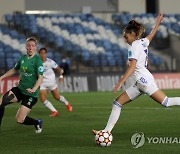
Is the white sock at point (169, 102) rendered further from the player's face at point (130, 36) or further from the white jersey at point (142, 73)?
the player's face at point (130, 36)

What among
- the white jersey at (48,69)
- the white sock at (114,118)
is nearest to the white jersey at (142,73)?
the white sock at (114,118)

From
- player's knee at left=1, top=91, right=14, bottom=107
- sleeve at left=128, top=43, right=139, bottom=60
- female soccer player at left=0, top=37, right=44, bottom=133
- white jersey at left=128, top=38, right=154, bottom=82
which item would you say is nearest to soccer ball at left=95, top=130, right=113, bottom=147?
white jersey at left=128, top=38, right=154, bottom=82

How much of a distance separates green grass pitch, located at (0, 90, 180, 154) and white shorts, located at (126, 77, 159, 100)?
0.89 meters

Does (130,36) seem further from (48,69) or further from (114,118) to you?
(48,69)

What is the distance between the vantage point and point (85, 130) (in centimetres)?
1430

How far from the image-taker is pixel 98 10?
143ft

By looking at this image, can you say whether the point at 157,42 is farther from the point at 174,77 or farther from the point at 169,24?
the point at 174,77

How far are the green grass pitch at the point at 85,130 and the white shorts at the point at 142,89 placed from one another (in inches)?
35.0

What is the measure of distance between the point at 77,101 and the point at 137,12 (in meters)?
19.3

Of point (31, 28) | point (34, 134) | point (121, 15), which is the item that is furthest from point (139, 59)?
point (121, 15)

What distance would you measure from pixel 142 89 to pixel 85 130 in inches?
120

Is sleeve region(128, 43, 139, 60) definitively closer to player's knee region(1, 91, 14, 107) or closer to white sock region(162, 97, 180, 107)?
white sock region(162, 97, 180, 107)

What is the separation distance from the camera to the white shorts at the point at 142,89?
37.9ft

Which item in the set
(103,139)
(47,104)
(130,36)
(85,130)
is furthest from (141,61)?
(47,104)
